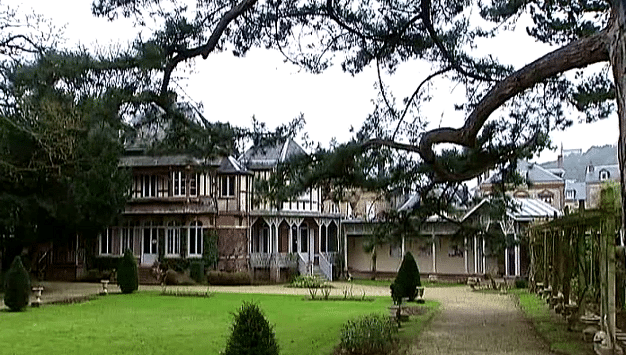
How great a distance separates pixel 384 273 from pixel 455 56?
28.4m

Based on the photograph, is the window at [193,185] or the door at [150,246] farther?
the door at [150,246]

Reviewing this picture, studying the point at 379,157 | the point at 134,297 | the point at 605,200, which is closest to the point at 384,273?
the point at 134,297

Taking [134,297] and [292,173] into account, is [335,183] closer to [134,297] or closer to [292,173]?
[292,173]

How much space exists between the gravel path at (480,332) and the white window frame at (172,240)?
1700 cm

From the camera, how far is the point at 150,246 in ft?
125

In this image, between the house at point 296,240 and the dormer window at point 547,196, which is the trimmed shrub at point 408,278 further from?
the dormer window at point 547,196

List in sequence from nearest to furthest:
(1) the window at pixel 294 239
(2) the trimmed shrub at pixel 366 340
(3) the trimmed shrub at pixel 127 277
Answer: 1. (2) the trimmed shrub at pixel 366 340
2. (3) the trimmed shrub at pixel 127 277
3. (1) the window at pixel 294 239

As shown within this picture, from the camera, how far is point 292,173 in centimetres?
1401

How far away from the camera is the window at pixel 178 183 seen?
3703 cm

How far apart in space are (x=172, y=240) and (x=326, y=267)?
26.6 ft

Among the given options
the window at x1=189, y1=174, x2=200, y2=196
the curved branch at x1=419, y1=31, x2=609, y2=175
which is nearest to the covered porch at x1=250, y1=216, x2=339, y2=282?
the window at x1=189, y1=174, x2=200, y2=196

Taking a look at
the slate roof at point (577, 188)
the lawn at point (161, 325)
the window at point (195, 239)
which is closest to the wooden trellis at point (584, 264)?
the lawn at point (161, 325)

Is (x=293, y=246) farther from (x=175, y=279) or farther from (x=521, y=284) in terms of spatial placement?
(x=521, y=284)

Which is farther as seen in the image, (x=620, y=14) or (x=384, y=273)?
(x=384, y=273)
